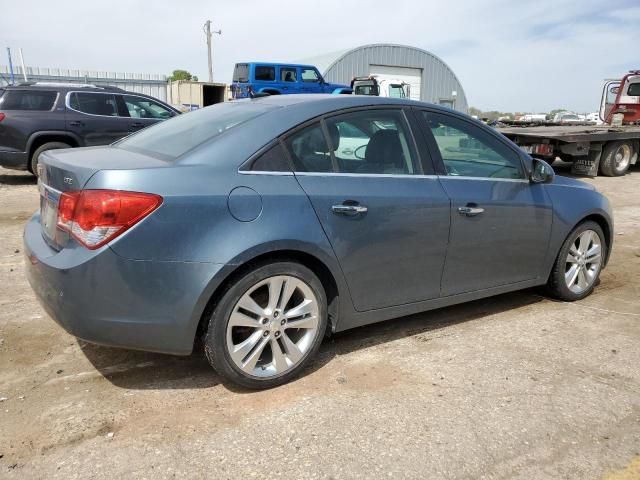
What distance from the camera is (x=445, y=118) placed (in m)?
3.77

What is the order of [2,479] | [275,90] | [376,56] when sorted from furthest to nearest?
[376,56] < [275,90] < [2,479]

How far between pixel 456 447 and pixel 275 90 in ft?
75.0

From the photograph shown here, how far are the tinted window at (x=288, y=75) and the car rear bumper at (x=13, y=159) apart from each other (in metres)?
16.2

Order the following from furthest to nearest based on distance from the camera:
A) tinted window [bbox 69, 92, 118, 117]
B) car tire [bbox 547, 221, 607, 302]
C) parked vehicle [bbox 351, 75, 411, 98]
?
parked vehicle [bbox 351, 75, 411, 98], tinted window [bbox 69, 92, 118, 117], car tire [bbox 547, 221, 607, 302]

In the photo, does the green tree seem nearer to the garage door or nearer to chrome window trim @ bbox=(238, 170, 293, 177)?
the garage door

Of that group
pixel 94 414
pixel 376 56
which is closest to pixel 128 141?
pixel 94 414

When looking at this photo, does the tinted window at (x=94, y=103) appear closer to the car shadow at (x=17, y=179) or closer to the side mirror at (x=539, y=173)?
the car shadow at (x=17, y=179)

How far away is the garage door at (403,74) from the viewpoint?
40750 mm

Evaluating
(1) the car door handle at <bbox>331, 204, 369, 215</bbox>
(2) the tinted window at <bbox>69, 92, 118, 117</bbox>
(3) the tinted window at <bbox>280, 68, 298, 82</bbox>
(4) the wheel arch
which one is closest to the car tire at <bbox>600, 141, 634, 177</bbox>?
(2) the tinted window at <bbox>69, 92, 118, 117</bbox>

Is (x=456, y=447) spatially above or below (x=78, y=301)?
below

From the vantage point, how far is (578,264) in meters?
4.50

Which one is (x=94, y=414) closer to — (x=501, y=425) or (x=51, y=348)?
(x=51, y=348)

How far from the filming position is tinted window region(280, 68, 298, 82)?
957 inches

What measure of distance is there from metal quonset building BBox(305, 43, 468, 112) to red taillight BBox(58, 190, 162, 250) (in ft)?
122
